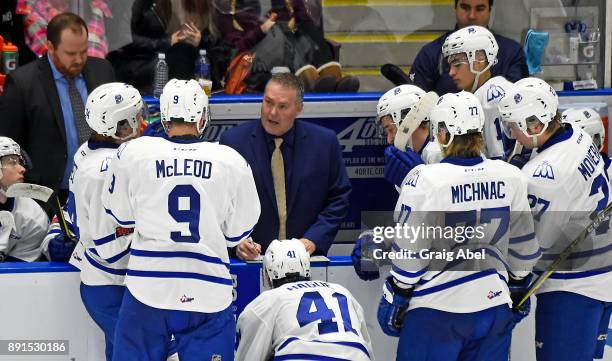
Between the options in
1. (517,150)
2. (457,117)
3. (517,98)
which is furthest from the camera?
(517,150)

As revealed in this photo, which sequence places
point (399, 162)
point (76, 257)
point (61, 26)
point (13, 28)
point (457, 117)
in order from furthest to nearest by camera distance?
1. point (13, 28)
2. point (61, 26)
3. point (399, 162)
4. point (76, 257)
5. point (457, 117)

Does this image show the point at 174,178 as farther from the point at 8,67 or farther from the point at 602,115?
the point at 602,115

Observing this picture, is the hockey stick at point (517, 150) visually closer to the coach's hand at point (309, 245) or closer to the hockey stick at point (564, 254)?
the hockey stick at point (564, 254)

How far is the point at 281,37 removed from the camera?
7.69 meters

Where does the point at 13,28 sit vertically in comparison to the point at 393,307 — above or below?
above

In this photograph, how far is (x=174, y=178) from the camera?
448 centimetres

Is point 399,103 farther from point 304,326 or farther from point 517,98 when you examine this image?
point 304,326

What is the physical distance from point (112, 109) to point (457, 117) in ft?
4.62

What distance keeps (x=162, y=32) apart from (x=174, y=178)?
341 centimetres

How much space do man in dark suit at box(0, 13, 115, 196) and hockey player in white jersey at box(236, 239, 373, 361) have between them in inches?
84.1

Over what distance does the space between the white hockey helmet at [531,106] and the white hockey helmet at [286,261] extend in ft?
3.50

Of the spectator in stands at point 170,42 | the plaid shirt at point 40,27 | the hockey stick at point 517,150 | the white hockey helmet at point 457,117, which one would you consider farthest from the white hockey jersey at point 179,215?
the plaid shirt at point 40,27

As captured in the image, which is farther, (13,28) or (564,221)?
(13,28)

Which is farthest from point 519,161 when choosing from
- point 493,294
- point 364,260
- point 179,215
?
point 179,215
